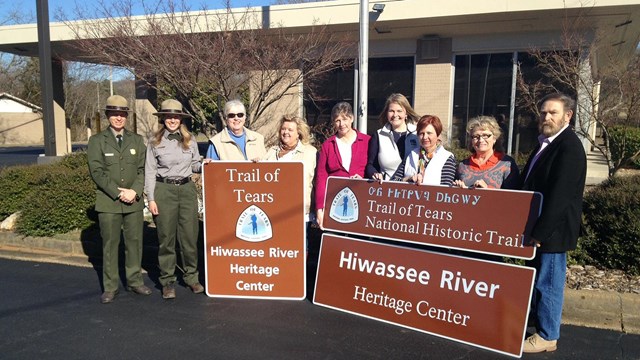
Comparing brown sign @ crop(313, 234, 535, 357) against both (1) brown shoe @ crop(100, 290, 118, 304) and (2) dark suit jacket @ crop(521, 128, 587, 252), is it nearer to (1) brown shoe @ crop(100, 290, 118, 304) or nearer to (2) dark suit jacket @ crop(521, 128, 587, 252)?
(2) dark suit jacket @ crop(521, 128, 587, 252)

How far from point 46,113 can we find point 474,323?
9.62 meters

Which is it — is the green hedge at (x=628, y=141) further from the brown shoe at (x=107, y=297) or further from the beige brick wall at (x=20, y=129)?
the beige brick wall at (x=20, y=129)

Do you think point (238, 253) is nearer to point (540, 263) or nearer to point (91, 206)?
point (540, 263)

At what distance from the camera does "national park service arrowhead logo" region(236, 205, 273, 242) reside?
183 inches

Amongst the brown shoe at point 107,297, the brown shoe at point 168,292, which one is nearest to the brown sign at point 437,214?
the brown shoe at point 168,292

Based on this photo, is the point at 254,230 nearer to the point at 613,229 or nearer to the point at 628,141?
the point at 613,229

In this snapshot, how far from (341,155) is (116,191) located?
215cm

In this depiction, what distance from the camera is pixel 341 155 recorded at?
177 inches

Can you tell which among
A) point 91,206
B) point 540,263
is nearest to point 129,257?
point 91,206

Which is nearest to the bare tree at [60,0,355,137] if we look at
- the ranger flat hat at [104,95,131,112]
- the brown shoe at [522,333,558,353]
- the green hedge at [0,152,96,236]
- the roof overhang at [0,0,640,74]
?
the roof overhang at [0,0,640,74]

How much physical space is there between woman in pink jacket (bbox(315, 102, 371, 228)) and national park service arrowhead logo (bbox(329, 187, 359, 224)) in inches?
6.5

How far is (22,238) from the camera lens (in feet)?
21.8

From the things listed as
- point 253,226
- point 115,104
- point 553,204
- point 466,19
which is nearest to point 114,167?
point 115,104

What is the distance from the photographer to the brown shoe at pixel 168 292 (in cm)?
470
